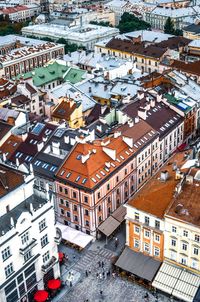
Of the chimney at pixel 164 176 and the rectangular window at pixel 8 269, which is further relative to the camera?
the chimney at pixel 164 176

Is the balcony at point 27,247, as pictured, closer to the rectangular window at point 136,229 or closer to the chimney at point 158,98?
the rectangular window at point 136,229

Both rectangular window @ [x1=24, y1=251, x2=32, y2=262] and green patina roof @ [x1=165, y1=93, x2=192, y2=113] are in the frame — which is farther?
green patina roof @ [x1=165, y1=93, x2=192, y2=113]

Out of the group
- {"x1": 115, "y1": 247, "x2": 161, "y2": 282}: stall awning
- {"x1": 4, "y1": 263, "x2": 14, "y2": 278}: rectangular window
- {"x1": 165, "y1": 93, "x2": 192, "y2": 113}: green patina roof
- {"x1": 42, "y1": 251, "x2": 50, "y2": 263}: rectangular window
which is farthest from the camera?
{"x1": 165, "y1": 93, "x2": 192, "y2": 113}: green patina roof

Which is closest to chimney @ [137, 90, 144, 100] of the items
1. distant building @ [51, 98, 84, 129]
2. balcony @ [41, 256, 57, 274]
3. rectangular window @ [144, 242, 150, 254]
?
distant building @ [51, 98, 84, 129]

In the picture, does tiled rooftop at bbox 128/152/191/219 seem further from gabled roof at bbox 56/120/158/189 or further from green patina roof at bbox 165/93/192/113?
green patina roof at bbox 165/93/192/113

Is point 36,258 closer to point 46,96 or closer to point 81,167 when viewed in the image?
point 81,167

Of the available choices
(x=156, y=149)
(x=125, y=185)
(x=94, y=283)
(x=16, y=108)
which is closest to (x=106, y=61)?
(x=16, y=108)

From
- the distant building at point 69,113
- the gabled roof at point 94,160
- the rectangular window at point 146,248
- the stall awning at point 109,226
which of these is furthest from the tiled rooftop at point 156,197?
the distant building at point 69,113
